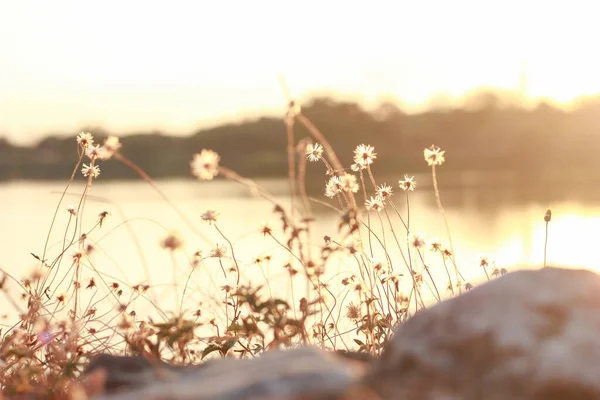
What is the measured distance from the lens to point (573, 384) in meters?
2.29

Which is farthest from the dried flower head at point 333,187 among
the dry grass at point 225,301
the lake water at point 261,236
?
the lake water at point 261,236

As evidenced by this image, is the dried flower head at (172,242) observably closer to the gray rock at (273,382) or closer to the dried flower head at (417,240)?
the gray rock at (273,382)

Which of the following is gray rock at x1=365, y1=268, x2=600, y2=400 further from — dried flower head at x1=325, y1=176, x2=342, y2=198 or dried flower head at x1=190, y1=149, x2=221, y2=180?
dried flower head at x1=325, y1=176, x2=342, y2=198

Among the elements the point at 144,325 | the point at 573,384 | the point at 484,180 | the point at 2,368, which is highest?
the point at 573,384

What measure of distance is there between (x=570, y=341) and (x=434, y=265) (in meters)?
12.1

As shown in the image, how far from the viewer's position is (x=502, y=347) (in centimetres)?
239

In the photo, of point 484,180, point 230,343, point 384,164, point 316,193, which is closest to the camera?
point 230,343

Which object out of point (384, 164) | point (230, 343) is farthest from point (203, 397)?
point (384, 164)

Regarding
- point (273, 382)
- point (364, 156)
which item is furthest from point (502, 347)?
point (364, 156)

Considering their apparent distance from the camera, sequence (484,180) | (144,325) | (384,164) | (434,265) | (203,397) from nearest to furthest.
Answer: (203,397) → (144,325) → (434,265) → (484,180) → (384,164)

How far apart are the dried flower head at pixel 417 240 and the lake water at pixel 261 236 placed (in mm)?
1349

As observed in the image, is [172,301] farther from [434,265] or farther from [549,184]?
[549,184]

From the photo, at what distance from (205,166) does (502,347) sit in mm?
1385

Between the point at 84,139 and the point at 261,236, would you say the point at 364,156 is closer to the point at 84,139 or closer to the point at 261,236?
the point at 84,139
